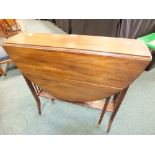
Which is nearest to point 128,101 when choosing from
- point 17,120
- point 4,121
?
point 17,120

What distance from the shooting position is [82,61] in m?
0.82

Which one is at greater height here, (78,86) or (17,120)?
(78,86)

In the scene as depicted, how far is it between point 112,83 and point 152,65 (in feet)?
5.30

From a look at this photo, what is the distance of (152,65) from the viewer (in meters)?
2.12

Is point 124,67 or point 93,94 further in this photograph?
point 93,94

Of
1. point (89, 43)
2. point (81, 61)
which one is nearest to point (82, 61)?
point (81, 61)

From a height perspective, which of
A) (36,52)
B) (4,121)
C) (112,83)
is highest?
(36,52)

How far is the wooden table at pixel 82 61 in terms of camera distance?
757 mm

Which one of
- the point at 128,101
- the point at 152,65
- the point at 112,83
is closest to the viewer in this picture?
the point at 112,83

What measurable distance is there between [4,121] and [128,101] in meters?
1.54

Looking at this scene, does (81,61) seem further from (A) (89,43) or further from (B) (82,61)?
(A) (89,43)

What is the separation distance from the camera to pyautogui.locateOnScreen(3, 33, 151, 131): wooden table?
757mm
